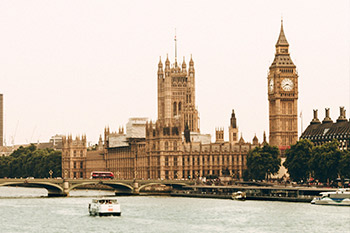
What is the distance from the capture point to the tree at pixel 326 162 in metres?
160

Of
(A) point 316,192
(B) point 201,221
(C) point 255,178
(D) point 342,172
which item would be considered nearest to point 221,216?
(B) point 201,221

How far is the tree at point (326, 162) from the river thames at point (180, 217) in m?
21.7

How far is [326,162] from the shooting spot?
6299 inches

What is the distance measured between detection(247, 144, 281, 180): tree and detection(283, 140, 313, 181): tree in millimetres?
10750

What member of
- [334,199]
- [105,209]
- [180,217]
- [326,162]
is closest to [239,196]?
[326,162]

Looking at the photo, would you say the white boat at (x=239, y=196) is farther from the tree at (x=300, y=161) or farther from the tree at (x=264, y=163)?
the tree at (x=264, y=163)

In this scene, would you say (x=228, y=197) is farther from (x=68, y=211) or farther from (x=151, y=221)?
(x=151, y=221)

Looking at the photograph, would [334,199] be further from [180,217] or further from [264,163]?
[264,163]

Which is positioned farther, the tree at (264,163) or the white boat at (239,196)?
the tree at (264,163)

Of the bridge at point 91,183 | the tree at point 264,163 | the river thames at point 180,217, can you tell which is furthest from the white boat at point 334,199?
the tree at point 264,163

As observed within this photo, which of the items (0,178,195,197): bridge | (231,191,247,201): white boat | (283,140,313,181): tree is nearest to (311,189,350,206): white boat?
(231,191,247,201): white boat

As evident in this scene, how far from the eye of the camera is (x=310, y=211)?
121375 mm

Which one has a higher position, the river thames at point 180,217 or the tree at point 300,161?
the tree at point 300,161

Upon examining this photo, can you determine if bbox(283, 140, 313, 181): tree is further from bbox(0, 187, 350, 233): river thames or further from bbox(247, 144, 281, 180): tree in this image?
bbox(0, 187, 350, 233): river thames
